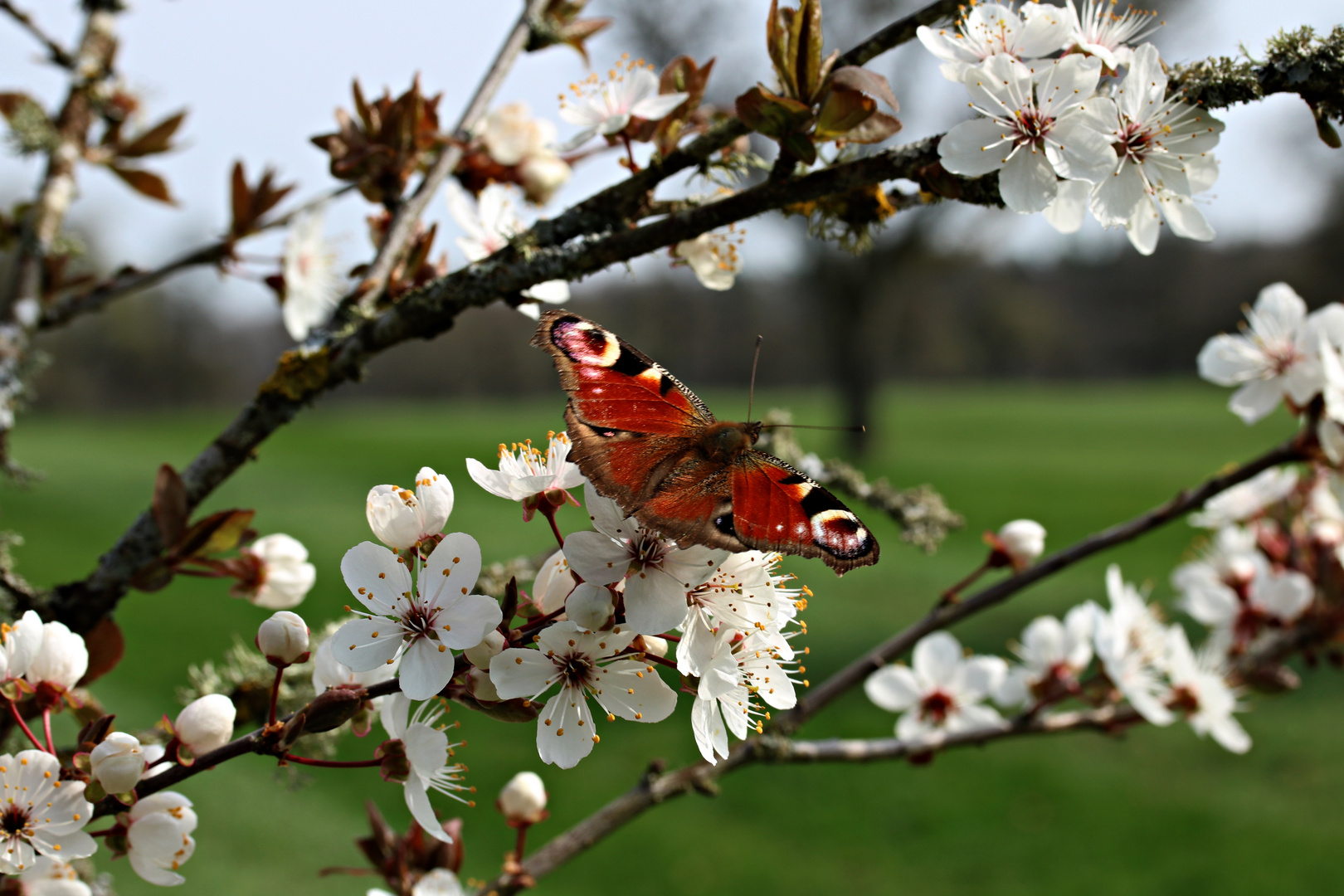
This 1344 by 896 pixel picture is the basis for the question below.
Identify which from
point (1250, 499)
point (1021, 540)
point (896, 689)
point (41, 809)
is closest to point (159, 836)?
point (41, 809)

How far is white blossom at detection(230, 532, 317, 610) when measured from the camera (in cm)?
118

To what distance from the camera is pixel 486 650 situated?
75 centimetres

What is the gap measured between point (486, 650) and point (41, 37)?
5.83 feet

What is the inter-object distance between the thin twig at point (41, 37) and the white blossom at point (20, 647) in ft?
4.67

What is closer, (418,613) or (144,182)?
(418,613)

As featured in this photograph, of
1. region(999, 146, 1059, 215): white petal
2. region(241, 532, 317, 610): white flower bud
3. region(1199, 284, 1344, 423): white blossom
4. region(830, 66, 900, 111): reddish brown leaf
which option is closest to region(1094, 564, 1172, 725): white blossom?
region(1199, 284, 1344, 423): white blossom

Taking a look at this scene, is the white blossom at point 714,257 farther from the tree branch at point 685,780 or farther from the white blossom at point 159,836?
the white blossom at point 159,836

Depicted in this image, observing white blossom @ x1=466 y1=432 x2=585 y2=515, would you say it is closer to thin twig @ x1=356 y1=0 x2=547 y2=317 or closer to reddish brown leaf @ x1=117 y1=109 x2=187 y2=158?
thin twig @ x1=356 y1=0 x2=547 y2=317

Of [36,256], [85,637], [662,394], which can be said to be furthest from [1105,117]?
[36,256]

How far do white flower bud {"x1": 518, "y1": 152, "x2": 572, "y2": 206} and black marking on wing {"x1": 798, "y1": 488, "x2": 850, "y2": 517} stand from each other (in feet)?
2.43

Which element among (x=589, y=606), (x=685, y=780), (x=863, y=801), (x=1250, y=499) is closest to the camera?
(x=589, y=606)

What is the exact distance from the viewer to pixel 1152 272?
1389 inches

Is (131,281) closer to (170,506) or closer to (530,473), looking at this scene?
(170,506)

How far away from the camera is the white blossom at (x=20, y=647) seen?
814 millimetres
